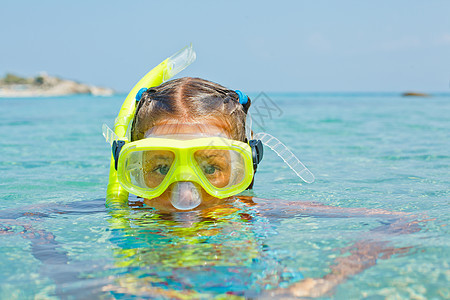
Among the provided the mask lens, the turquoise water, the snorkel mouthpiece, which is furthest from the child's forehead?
the turquoise water

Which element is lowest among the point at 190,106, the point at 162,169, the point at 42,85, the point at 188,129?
the point at 42,85

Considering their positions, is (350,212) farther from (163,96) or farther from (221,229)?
(163,96)

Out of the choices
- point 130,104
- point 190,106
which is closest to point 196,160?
point 190,106

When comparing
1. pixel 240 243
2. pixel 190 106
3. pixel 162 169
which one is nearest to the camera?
pixel 240 243

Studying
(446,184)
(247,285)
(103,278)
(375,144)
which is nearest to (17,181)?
(103,278)

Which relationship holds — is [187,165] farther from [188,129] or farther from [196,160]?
[188,129]

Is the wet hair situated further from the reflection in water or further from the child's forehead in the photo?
the reflection in water

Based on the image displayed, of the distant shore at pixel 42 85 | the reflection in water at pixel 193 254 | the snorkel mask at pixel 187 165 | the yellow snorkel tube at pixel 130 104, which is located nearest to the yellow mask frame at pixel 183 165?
the snorkel mask at pixel 187 165

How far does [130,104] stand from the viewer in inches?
125

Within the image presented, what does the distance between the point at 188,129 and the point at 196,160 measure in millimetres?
185

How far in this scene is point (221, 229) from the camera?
2.48 meters

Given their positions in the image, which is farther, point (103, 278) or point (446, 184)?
point (446, 184)

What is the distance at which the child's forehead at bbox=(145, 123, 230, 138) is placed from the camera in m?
2.57

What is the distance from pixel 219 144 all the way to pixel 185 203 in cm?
35
